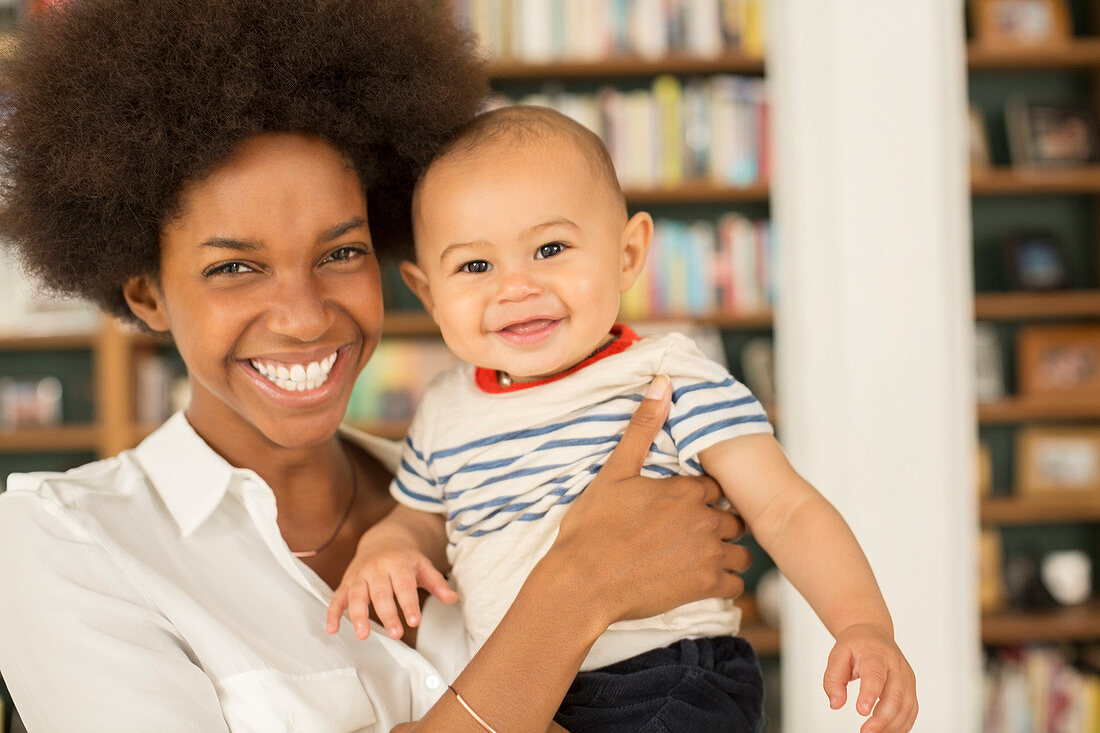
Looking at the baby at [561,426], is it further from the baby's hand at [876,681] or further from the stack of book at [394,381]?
the stack of book at [394,381]

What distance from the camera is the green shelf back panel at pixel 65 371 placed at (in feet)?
13.6

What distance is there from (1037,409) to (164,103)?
347 cm

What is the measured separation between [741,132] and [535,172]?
104 inches

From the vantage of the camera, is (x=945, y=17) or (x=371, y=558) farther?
(x=945, y=17)

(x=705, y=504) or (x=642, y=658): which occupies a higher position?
(x=705, y=504)

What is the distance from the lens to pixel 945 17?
128 inches

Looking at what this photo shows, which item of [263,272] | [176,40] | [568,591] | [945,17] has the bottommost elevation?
[568,591]

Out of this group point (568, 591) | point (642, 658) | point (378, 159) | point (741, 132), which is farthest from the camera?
point (741, 132)

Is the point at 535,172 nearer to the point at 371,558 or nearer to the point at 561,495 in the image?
the point at 561,495

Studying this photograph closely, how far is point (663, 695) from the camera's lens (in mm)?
1151

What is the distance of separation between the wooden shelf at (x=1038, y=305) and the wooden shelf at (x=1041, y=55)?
0.89 metres

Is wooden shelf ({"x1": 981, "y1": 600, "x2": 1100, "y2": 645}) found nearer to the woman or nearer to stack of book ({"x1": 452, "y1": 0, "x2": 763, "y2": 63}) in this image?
stack of book ({"x1": 452, "y1": 0, "x2": 763, "y2": 63})

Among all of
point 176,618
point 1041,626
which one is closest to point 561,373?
point 176,618

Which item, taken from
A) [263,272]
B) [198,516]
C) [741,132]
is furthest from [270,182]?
[741,132]
